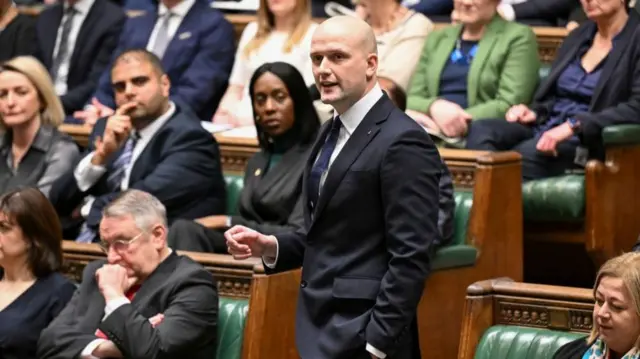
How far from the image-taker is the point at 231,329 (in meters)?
2.14

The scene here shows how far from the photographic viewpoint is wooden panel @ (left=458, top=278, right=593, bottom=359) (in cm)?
189

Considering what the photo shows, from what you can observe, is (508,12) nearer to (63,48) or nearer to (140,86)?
(140,86)

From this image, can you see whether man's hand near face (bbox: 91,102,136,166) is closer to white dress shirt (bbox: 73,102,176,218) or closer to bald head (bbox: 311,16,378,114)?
white dress shirt (bbox: 73,102,176,218)

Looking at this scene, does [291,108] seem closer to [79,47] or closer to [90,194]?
[90,194]

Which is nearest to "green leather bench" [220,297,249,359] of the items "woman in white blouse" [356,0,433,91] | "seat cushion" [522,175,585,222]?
"seat cushion" [522,175,585,222]

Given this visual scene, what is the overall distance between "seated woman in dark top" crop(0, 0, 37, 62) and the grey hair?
4.76ft

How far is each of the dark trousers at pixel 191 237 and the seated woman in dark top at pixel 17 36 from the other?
1.19 metres

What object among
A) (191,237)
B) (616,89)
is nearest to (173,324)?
(191,237)

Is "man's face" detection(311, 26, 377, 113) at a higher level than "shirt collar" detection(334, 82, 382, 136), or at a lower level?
higher

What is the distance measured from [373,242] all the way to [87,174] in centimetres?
121

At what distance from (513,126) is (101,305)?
97cm

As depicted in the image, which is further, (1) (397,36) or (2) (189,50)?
(2) (189,50)

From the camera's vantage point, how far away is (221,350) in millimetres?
2133

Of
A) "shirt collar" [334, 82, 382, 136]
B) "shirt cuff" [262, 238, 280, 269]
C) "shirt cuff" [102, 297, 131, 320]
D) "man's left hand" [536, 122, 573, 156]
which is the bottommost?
"shirt cuff" [102, 297, 131, 320]
